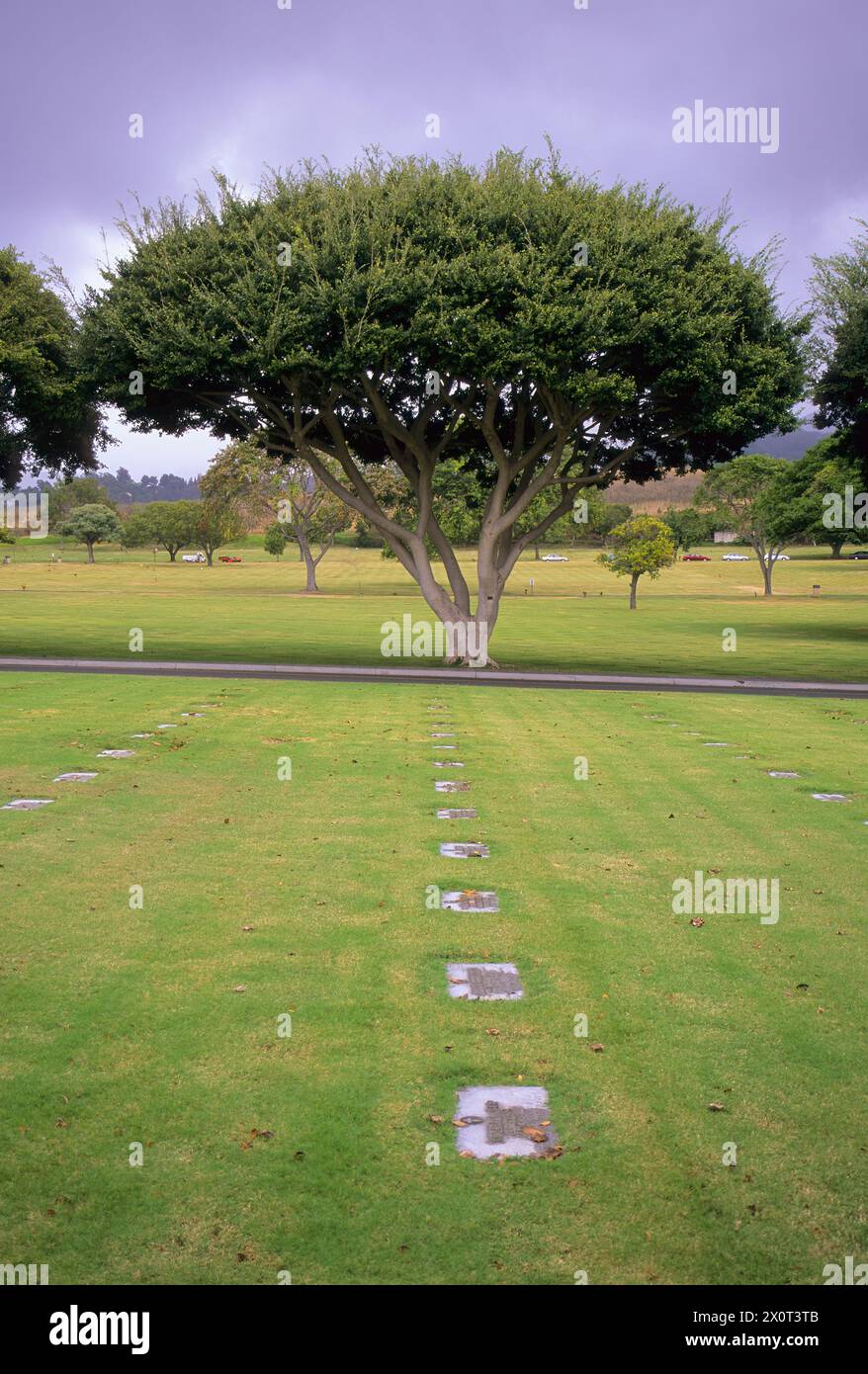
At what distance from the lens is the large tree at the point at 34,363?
33.2 meters

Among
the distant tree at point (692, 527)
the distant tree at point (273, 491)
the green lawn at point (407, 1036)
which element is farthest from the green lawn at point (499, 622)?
the green lawn at point (407, 1036)

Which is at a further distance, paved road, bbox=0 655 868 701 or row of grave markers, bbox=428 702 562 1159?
paved road, bbox=0 655 868 701

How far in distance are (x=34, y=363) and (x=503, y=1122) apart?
3211 centimetres

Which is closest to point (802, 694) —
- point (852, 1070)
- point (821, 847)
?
point (821, 847)

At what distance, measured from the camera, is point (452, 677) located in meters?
29.1

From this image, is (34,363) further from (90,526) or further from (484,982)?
(90,526)

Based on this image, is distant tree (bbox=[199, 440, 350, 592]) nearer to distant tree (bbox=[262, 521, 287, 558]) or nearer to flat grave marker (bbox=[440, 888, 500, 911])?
distant tree (bbox=[262, 521, 287, 558])

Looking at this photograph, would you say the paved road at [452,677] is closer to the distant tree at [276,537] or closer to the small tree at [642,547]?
the small tree at [642,547]

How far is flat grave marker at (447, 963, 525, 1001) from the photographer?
23.2 ft

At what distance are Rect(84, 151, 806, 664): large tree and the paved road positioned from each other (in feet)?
13.2

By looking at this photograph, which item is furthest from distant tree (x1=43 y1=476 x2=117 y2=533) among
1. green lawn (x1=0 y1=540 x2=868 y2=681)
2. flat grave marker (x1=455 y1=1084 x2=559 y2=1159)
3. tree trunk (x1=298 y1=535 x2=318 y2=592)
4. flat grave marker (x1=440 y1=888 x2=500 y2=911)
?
flat grave marker (x1=455 y1=1084 x2=559 y2=1159)

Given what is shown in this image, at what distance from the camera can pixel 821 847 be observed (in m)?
11.2

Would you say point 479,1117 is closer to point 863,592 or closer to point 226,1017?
point 226,1017

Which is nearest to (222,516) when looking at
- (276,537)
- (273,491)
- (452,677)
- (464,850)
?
(273,491)
